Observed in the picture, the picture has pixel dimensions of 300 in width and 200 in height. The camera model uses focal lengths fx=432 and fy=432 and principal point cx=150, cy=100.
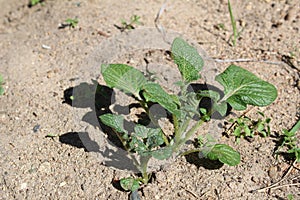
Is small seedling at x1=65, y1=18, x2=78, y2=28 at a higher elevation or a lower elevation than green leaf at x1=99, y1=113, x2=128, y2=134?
lower

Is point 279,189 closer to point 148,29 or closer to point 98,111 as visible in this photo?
point 98,111

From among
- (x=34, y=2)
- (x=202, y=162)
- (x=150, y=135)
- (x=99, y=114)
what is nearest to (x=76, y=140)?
(x=99, y=114)

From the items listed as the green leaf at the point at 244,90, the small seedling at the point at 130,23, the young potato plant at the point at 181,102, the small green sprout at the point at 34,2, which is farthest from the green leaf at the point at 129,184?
the small green sprout at the point at 34,2

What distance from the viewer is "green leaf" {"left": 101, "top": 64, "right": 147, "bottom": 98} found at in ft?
5.77

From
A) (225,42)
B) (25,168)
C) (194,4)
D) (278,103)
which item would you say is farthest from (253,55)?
(25,168)

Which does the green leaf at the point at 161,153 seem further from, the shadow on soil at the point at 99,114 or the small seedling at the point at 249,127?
the small seedling at the point at 249,127

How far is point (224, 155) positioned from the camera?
1.63 meters

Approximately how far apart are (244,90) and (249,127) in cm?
25

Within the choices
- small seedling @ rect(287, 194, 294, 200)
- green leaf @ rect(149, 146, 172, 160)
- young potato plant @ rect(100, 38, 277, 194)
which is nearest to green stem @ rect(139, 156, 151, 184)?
young potato plant @ rect(100, 38, 277, 194)

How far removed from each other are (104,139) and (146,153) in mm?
380

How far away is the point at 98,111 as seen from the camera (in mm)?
1984

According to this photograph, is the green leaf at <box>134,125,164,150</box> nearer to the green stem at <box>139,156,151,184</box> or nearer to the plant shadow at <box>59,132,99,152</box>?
the green stem at <box>139,156,151,184</box>

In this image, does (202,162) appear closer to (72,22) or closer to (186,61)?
(186,61)

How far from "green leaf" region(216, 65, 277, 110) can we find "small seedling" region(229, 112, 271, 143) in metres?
0.18
